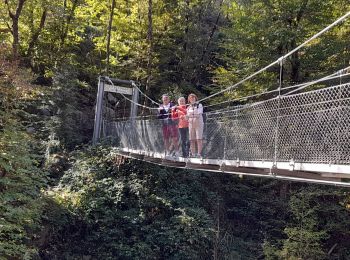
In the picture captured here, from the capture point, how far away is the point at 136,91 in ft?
33.9

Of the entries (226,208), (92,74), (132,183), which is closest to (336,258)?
(226,208)

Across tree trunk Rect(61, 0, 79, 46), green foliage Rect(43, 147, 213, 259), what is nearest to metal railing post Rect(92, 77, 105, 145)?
green foliage Rect(43, 147, 213, 259)

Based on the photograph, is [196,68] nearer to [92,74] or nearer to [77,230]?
[92,74]

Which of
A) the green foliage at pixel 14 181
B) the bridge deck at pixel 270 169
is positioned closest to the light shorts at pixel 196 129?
the bridge deck at pixel 270 169

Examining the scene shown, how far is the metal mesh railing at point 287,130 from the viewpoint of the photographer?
3.76 metres

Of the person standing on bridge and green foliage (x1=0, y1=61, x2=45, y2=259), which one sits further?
the person standing on bridge

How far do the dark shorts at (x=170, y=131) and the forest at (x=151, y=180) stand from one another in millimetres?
1869

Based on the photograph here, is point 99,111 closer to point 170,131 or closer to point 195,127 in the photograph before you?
point 170,131

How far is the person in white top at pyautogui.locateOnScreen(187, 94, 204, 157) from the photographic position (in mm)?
5570

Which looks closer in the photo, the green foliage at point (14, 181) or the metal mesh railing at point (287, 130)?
the metal mesh railing at point (287, 130)

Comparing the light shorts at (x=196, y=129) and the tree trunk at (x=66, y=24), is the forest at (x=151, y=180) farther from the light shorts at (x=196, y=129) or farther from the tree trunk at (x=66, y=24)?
the light shorts at (x=196, y=129)

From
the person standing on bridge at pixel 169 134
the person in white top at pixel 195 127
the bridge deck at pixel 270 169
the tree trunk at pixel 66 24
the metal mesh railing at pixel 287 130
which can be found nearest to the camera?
the bridge deck at pixel 270 169

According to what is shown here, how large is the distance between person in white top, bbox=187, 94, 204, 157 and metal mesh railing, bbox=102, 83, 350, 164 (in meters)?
0.08

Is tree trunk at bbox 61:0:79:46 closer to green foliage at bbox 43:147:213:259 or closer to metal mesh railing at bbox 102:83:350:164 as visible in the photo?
green foliage at bbox 43:147:213:259
